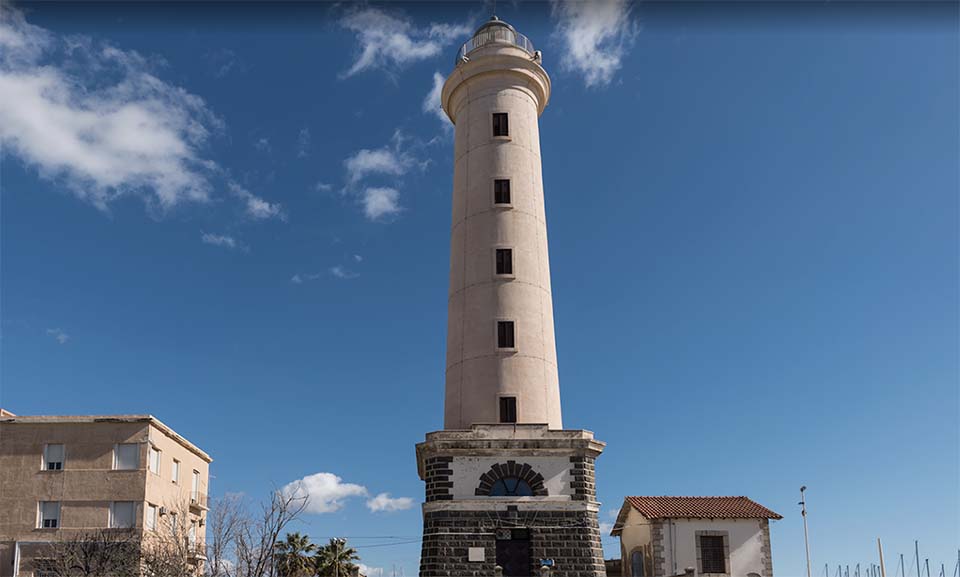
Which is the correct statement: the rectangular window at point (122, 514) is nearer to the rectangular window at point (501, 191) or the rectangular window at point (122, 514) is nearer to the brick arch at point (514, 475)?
the brick arch at point (514, 475)

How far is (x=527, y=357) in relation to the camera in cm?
3400

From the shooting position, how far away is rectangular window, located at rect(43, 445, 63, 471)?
4150cm

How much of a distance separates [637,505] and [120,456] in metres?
24.0

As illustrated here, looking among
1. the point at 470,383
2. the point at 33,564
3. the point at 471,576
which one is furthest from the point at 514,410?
the point at 33,564

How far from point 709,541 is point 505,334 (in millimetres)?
13699

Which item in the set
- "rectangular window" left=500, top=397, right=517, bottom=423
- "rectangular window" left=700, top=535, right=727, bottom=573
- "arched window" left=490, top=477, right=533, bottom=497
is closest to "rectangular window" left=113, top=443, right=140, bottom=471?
"rectangular window" left=500, top=397, right=517, bottom=423

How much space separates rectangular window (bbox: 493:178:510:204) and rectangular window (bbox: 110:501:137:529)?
861 inches

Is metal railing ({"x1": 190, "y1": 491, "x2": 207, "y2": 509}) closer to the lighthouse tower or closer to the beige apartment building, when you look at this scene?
the beige apartment building

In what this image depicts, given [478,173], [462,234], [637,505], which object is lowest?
[637,505]

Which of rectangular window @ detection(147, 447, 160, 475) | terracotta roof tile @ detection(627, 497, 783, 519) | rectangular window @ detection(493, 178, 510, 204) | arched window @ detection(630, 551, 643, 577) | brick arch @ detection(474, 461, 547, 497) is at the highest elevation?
rectangular window @ detection(493, 178, 510, 204)

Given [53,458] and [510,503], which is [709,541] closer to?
[510,503]

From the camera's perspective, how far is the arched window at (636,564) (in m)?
41.2

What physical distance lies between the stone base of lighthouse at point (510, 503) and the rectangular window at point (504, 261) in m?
6.49

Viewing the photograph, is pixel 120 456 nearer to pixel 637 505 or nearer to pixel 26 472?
pixel 26 472
